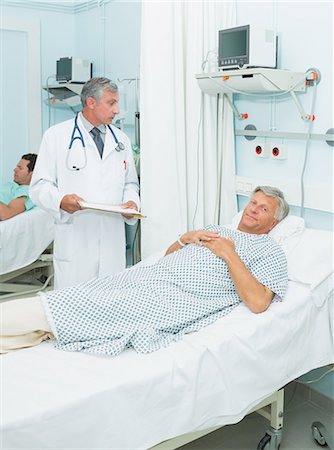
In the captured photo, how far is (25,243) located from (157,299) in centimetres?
168

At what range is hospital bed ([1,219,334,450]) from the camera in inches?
57.9

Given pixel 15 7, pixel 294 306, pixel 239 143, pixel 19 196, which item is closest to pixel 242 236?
pixel 294 306

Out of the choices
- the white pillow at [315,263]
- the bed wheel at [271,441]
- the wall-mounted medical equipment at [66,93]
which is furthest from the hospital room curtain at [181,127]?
the wall-mounted medical equipment at [66,93]

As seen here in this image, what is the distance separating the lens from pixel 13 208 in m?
3.53

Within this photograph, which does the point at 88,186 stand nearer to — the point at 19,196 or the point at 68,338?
the point at 68,338

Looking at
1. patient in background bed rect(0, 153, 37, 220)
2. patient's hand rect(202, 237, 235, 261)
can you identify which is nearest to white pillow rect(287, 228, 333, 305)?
patient's hand rect(202, 237, 235, 261)

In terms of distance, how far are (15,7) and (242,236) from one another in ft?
9.55

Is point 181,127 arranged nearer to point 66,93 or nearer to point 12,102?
point 66,93

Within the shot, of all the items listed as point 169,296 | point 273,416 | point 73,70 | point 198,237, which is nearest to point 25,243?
point 73,70

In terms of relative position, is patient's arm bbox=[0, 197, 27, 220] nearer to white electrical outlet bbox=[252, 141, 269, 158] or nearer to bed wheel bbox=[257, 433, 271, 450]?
white electrical outlet bbox=[252, 141, 269, 158]

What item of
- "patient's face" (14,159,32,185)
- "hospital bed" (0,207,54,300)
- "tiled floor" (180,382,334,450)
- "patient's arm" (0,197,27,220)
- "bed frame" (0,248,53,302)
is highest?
"patient's face" (14,159,32,185)

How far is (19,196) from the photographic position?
3.59 m

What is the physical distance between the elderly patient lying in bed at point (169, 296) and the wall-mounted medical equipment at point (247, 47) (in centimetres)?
55

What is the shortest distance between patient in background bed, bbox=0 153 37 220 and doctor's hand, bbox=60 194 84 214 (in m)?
1.18
